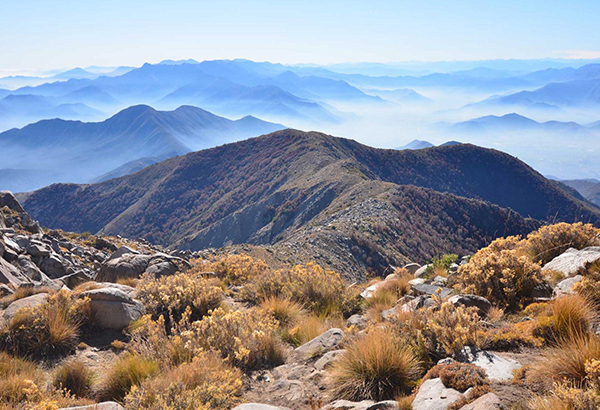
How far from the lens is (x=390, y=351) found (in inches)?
177

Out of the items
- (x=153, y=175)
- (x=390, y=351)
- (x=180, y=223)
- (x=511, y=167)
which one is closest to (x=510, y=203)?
(x=511, y=167)

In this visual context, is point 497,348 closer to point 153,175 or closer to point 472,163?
point 472,163

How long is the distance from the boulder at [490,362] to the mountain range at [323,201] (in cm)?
2358

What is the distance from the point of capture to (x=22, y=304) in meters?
6.77

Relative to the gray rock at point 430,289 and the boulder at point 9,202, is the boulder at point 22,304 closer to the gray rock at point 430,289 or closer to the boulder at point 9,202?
the gray rock at point 430,289

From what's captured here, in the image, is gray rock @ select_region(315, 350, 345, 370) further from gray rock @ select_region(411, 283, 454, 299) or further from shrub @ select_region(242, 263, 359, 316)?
gray rock @ select_region(411, 283, 454, 299)

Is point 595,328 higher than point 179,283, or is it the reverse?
point 595,328

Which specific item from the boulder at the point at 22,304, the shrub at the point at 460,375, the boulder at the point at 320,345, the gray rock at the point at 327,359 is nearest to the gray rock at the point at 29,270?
the boulder at the point at 22,304

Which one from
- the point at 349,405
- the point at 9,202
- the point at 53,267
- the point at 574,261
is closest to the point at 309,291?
the point at 349,405

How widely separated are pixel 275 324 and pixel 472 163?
121 m

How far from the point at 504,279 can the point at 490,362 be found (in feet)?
8.17

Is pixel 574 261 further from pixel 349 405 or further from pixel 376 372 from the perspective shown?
pixel 349 405

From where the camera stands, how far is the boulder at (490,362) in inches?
160

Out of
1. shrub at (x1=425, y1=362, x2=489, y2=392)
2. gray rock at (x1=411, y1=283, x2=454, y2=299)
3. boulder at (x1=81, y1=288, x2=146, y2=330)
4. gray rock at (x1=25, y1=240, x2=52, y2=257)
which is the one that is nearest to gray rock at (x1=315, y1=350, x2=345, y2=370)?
shrub at (x1=425, y1=362, x2=489, y2=392)
